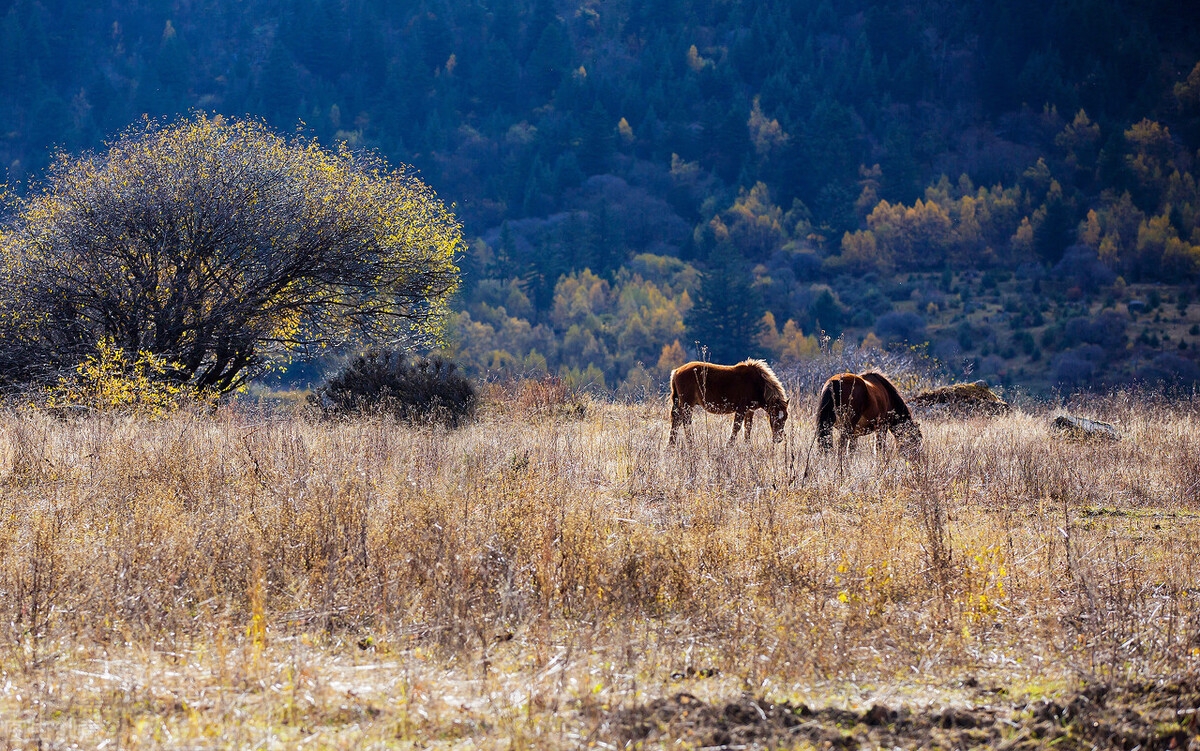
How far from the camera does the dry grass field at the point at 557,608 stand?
3812mm

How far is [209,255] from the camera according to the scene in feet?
55.7

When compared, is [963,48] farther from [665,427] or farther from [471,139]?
[665,427]

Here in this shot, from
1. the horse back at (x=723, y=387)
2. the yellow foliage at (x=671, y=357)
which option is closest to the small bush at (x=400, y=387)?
the horse back at (x=723, y=387)

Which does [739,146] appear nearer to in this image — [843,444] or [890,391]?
[890,391]

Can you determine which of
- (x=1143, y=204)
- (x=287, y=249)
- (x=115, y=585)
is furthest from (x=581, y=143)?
(x=115, y=585)

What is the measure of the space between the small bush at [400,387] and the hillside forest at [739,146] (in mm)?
44382

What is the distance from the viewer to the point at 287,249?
56.9ft

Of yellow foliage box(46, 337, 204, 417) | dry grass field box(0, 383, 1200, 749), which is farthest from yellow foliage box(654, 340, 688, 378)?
dry grass field box(0, 383, 1200, 749)

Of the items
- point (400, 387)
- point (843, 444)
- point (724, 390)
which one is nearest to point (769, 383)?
point (724, 390)

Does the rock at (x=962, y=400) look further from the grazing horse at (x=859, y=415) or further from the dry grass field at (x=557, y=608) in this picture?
the dry grass field at (x=557, y=608)

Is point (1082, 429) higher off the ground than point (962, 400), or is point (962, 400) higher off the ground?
point (962, 400)

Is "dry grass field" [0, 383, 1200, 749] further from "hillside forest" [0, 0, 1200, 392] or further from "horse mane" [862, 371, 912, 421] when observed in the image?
"hillside forest" [0, 0, 1200, 392]

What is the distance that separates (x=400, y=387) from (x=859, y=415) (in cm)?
861

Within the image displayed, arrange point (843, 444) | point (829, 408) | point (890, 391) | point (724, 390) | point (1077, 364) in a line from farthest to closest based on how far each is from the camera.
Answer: point (1077, 364), point (724, 390), point (890, 391), point (829, 408), point (843, 444)
